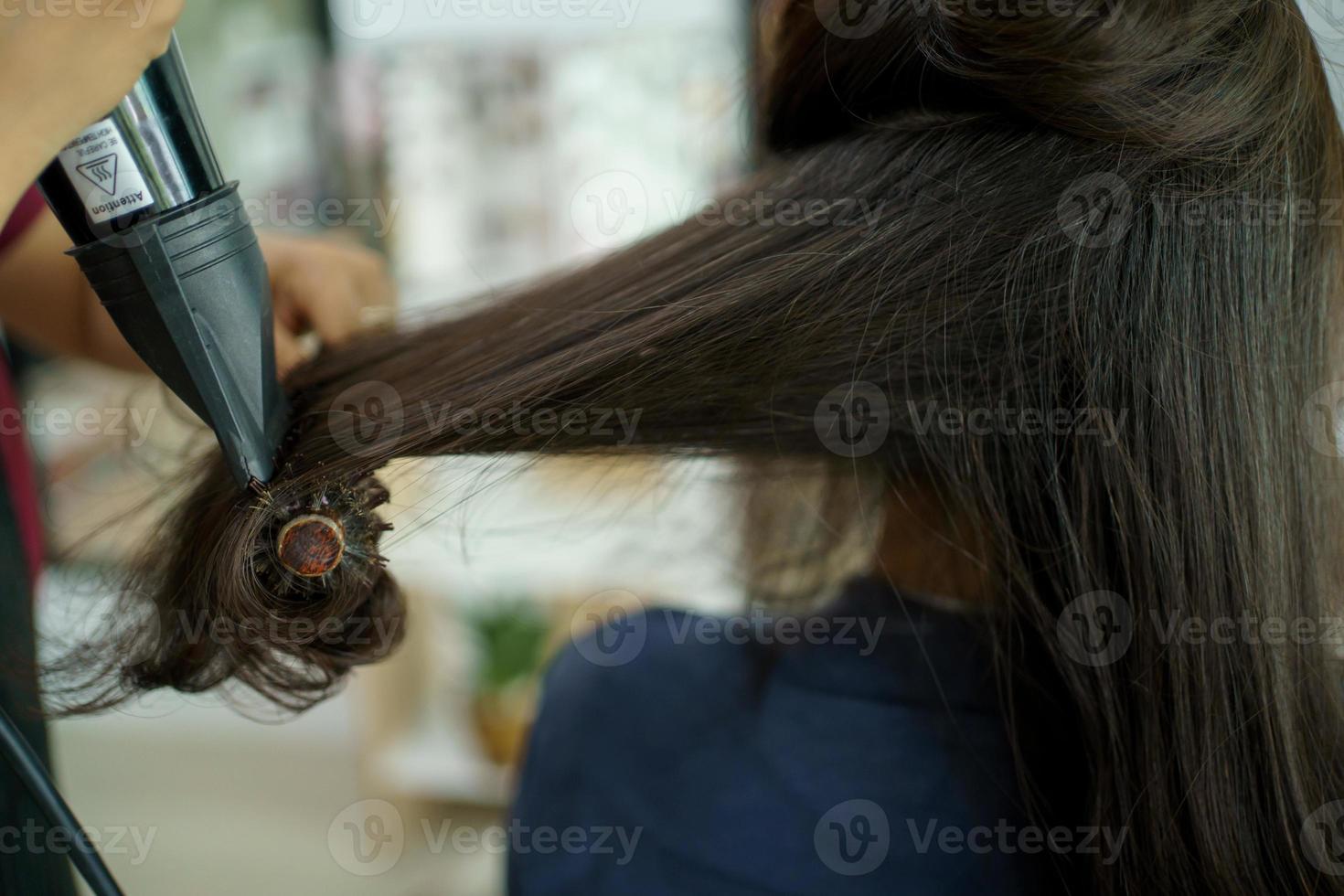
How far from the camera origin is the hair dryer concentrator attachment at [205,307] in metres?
0.41

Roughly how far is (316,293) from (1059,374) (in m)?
0.55

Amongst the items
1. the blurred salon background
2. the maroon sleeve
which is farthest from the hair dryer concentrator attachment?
the blurred salon background

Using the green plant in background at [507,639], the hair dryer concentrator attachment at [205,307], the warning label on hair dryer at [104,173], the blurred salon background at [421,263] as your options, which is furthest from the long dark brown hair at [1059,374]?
the green plant in background at [507,639]

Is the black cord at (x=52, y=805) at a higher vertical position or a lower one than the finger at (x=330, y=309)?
lower

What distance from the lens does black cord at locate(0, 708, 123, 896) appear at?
46 cm

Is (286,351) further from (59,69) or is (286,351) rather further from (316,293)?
(59,69)

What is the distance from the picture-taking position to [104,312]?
804mm

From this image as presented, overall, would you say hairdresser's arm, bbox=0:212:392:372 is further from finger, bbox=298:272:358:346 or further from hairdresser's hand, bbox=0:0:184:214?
hairdresser's hand, bbox=0:0:184:214

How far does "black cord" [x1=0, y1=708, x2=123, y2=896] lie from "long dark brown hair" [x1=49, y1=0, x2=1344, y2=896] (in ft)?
0.30

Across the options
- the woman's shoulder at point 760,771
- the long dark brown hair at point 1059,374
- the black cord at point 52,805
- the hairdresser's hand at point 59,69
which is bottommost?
the woman's shoulder at point 760,771

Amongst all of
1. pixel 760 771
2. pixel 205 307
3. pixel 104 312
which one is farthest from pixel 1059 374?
pixel 104 312

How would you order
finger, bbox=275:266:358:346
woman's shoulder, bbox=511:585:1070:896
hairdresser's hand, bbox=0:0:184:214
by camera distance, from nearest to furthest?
hairdresser's hand, bbox=0:0:184:214
woman's shoulder, bbox=511:585:1070:896
finger, bbox=275:266:358:346

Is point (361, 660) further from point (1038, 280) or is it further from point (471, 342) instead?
point (1038, 280)

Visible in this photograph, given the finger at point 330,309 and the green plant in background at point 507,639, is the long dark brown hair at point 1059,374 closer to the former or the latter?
the finger at point 330,309
